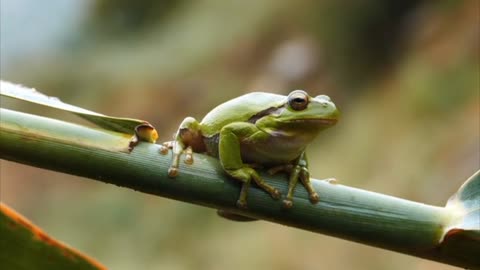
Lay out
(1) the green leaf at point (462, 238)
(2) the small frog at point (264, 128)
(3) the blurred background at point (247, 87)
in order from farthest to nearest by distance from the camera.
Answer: (3) the blurred background at point (247, 87), (2) the small frog at point (264, 128), (1) the green leaf at point (462, 238)

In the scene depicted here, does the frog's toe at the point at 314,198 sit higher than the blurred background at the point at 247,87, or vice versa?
the frog's toe at the point at 314,198

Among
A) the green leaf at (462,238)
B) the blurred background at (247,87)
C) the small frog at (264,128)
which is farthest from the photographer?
the blurred background at (247,87)

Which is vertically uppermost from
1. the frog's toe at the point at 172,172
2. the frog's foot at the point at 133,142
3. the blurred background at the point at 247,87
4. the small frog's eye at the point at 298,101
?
the small frog's eye at the point at 298,101

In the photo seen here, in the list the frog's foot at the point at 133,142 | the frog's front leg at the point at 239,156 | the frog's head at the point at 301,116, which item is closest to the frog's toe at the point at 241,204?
the frog's front leg at the point at 239,156

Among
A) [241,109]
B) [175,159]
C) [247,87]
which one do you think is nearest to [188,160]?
[175,159]

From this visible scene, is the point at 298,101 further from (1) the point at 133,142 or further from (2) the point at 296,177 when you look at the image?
(1) the point at 133,142

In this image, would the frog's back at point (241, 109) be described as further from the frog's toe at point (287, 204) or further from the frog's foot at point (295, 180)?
the frog's toe at point (287, 204)

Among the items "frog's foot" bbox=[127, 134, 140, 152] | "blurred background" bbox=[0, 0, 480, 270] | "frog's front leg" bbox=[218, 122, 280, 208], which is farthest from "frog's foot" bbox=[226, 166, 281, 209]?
"blurred background" bbox=[0, 0, 480, 270]
